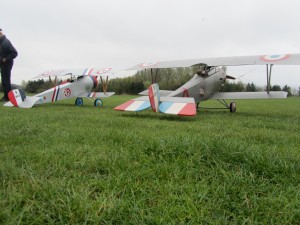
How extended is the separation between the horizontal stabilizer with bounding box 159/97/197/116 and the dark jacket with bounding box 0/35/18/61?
584 centimetres

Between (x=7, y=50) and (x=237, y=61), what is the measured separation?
8.15 metres

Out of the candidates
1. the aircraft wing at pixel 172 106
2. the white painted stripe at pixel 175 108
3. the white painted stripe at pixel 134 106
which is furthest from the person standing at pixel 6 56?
the white painted stripe at pixel 175 108

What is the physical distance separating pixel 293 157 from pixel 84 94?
39.9ft

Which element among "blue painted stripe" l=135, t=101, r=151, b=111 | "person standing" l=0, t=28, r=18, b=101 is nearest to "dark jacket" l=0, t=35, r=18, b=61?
"person standing" l=0, t=28, r=18, b=101

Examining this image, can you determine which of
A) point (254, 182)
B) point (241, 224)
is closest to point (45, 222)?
point (241, 224)

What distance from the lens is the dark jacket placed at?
30.3 ft

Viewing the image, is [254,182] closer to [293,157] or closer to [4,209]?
[293,157]

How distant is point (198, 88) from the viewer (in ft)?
32.3

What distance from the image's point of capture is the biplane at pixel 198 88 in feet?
23.6

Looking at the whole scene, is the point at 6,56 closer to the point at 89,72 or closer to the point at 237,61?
the point at 89,72

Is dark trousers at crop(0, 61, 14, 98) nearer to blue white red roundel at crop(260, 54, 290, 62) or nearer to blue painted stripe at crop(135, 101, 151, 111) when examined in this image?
blue painted stripe at crop(135, 101, 151, 111)

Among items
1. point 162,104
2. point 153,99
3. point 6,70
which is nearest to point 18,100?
point 6,70

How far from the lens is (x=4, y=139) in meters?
3.37

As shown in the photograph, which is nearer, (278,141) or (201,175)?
(201,175)
